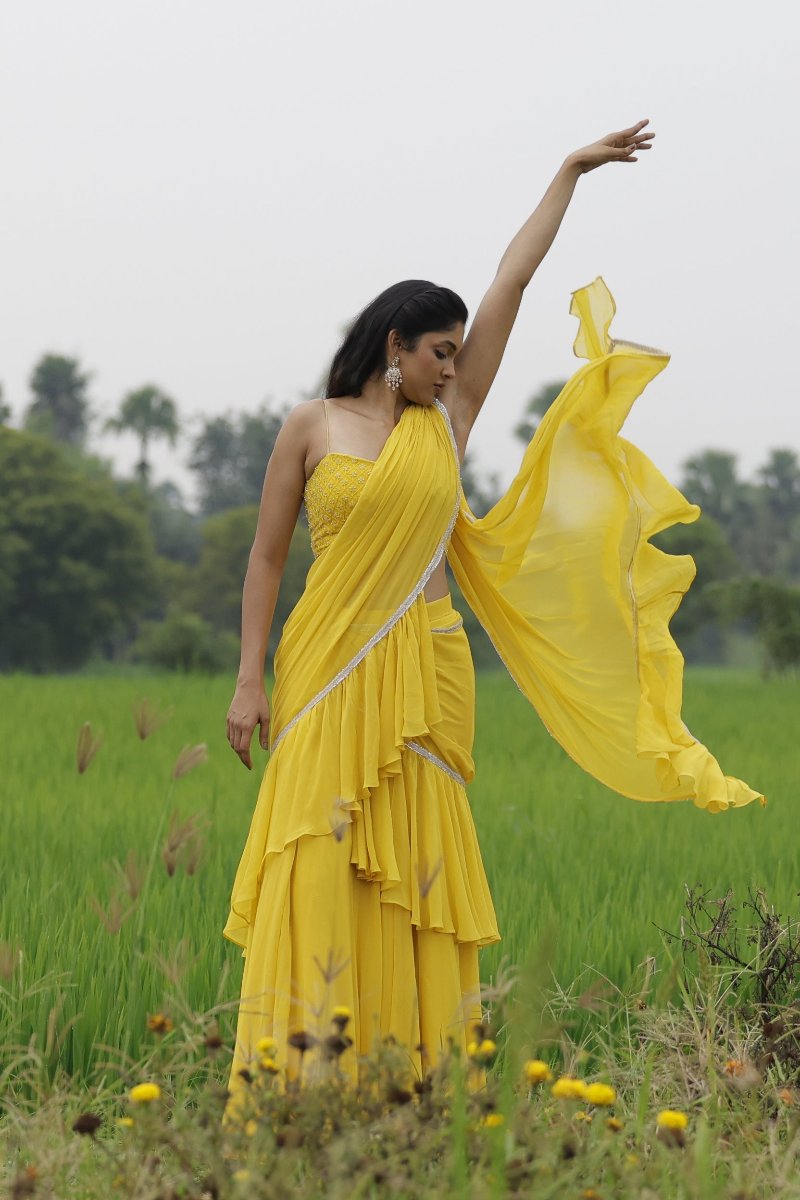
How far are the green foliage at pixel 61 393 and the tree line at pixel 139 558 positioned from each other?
0.04m

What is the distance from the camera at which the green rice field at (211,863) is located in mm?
3084

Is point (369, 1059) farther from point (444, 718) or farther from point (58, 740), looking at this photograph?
point (58, 740)

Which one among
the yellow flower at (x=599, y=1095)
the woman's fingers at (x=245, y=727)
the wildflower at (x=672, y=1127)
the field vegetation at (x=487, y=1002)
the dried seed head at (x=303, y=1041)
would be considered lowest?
the field vegetation at (x=487, y=1002)

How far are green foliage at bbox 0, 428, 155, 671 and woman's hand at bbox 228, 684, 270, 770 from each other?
28986 millimetres

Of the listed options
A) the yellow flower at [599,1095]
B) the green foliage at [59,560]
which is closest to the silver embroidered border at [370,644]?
the yellow flower at [599,1095]

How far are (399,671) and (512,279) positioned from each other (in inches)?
33.3

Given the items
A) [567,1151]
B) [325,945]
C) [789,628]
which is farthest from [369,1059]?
[789,628]

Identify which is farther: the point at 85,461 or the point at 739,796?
the point at 85,461

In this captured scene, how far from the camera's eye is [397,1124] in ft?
5.47

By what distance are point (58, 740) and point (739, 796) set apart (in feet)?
18.3

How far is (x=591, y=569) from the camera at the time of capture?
3.00 metres

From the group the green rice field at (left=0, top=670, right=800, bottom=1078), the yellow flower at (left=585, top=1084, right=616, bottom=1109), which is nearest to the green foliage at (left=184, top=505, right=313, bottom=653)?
the green rice field at (left=0, top=670, right=800, bottom=1078)

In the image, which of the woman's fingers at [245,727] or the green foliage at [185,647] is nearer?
the woman's fingers at [245,727]

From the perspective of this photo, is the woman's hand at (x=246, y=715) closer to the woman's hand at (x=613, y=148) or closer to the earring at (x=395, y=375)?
the earring at (x=395, y=375)
